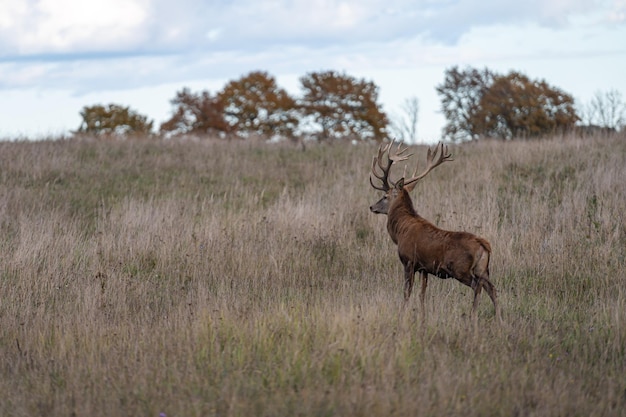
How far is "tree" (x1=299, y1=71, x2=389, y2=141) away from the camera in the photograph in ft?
124

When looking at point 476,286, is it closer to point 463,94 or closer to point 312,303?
point 312,303

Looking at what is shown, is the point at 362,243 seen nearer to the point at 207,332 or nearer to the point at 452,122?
the point at 207,332

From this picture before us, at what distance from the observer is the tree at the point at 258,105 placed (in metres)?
39.5

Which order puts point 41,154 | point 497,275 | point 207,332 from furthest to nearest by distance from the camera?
point 41,154 → point 497,275 → point 207,332

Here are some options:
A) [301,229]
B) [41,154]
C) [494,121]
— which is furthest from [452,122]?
[301,229]

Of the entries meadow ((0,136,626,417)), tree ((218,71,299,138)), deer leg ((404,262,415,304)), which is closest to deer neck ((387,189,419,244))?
deer leg ((404,262,415,304))

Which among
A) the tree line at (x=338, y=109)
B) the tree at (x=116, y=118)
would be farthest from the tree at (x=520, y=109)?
the tree at (x=116, y=118)

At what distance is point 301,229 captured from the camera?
37.2 ft

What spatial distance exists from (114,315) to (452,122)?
82.0 feet

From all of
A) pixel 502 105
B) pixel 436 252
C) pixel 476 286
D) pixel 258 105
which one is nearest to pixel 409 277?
pixel 436 252

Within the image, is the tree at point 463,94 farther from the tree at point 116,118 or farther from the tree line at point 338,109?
the tree at point 116,118

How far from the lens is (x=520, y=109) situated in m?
29.8

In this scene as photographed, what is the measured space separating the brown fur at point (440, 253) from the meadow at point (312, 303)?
290mm

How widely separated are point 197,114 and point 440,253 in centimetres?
3360
